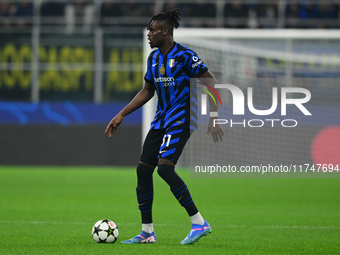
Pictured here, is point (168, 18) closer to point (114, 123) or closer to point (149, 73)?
point (149, 73)

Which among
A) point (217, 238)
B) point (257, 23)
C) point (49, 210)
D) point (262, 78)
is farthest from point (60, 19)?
point (217, 238)

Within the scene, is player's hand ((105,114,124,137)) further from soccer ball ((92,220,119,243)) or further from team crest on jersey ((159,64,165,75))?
soccer ball ((92,220,119,243))

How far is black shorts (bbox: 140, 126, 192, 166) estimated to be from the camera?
272 inches

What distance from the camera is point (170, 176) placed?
691cm

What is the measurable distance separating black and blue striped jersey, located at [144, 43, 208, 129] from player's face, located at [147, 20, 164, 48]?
15cm

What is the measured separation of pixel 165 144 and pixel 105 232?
1.00 metres

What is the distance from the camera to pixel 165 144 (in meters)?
6.92

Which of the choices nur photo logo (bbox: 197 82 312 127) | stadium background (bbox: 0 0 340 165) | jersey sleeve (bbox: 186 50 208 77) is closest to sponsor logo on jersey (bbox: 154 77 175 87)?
jersey sleeve (bbox: 186 50 208 77)

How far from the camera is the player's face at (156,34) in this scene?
7.02 m

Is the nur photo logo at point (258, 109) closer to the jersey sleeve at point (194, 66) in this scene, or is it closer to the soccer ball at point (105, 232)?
the jersey sleeve at point (194, 66)

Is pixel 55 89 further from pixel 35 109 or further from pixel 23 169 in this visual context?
pixel 23 169

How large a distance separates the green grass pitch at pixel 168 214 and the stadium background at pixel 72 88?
1.68m

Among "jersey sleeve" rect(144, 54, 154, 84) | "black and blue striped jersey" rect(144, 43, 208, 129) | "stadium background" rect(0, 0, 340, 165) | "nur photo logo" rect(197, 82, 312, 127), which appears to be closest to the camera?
"black and blue striped jersey" rect(144, 43, 208, 129)

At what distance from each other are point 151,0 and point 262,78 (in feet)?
24.3
